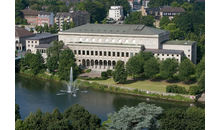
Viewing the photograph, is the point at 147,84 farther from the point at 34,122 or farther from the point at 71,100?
the point at 34,122

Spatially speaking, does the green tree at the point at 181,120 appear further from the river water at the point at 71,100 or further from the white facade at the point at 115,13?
the white facade at the point at 115,13

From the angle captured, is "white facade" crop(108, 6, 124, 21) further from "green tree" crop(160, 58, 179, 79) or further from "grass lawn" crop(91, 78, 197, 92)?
"green tree" crop(160, 58, 179, 79)

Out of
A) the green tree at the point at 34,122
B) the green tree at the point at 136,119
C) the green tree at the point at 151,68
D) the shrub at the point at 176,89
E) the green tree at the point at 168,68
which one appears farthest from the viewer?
the green tree at the point at 151,68

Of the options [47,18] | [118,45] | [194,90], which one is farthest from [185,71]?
[47,18]

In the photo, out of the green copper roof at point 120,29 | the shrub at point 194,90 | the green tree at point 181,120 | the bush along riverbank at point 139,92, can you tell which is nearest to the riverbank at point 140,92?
the bush along riverbank at point 139,92

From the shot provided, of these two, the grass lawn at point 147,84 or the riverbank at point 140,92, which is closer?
the riverbank at point 140,92
